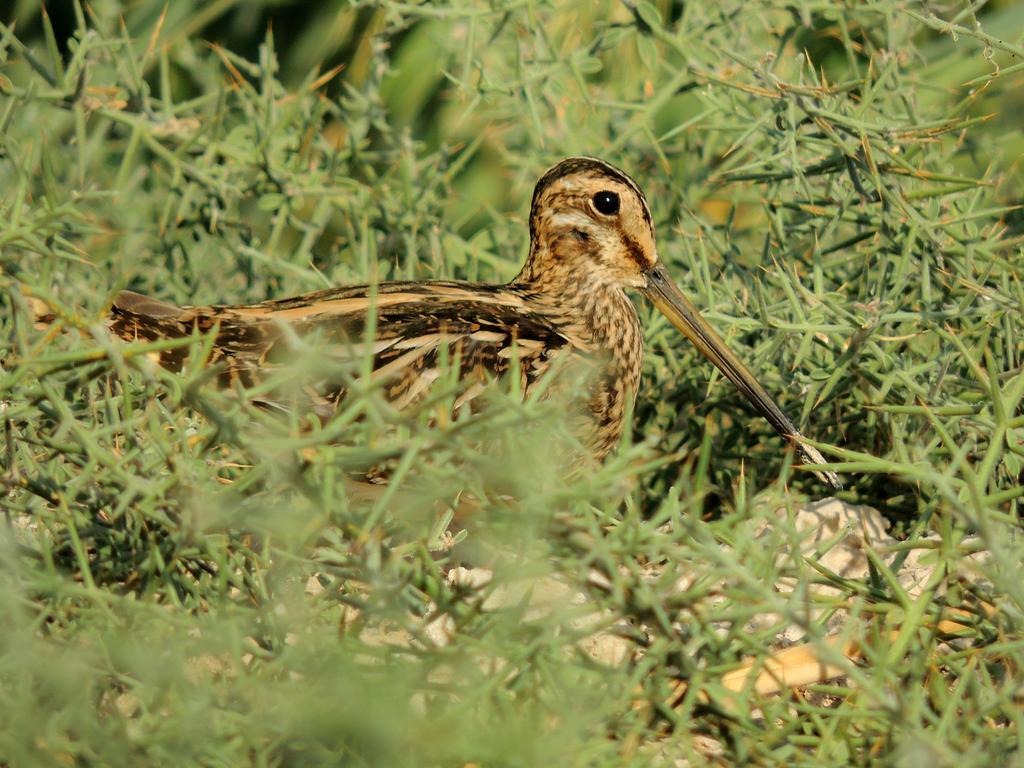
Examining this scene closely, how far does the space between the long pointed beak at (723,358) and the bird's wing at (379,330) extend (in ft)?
0.80

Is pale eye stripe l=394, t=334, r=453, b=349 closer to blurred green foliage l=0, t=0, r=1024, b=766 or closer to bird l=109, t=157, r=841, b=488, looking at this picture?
bird l=109, t=157, r=841, b=488

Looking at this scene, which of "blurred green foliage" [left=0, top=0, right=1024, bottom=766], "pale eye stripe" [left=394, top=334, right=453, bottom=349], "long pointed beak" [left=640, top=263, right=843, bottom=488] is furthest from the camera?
"pale eye stripe" [left=394, top=334, right=453, bottom=349]

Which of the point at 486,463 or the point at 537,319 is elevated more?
the point at 486,463

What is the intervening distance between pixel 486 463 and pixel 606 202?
1.62 meters

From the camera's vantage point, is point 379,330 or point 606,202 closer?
point 379,330

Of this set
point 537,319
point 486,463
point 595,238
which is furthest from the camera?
point 595,238

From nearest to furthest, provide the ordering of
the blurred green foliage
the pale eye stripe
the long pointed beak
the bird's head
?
the blurred green foliage, the long pointed beak, the pale eye stripe, the bird's head

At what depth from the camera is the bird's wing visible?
2.03 meters

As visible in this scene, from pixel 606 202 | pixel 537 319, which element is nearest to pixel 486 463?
pixel 537 319

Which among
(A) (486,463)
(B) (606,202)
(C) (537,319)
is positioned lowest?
(C) (537,319)

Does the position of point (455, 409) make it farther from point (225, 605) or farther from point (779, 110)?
point (225, 605)

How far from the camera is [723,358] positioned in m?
2.06

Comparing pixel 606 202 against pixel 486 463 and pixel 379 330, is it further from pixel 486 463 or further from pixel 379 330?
pixel 486 463

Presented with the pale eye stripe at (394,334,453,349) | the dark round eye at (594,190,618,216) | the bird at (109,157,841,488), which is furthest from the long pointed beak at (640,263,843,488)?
the pale eye stripe at (394,334,453,349)
